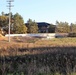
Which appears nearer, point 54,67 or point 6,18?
point 54,67

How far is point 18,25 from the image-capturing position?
81.2 meters

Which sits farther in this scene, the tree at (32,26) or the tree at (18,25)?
the tree at (32,26)

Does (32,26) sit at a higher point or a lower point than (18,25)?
lower

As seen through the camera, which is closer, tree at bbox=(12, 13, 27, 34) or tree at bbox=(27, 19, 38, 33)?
tree at bbox=(12, 13, 27, 34)

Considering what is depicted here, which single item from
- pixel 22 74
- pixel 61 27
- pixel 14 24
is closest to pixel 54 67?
pixel 22 74

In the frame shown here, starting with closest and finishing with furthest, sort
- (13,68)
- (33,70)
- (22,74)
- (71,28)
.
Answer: (22,74) → (33,70) → (13,68) → (71,28)

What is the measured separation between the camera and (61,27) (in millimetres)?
104875

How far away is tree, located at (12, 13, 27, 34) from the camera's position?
81456 millimetres

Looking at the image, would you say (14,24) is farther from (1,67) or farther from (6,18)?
(1,67)

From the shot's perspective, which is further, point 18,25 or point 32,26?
point 32,26

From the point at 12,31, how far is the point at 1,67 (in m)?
77.9

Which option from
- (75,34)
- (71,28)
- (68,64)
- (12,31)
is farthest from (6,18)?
(68,64)

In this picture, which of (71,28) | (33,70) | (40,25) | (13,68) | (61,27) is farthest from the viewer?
(40,25)

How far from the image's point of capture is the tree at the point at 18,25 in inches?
Result: 3207
